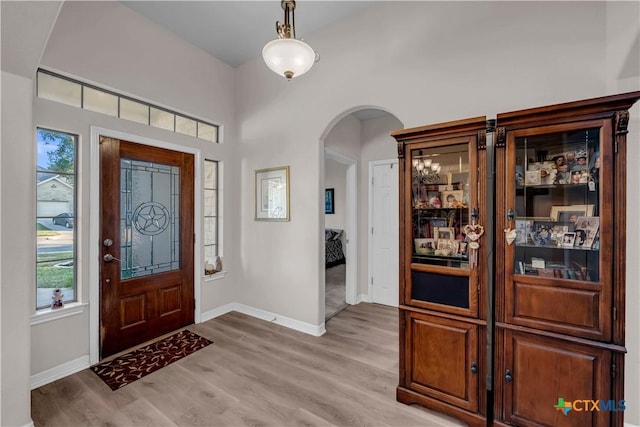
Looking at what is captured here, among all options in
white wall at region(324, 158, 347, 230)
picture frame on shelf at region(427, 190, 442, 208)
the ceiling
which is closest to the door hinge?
picture frame on shelf at region(427, 190, 442, 208)

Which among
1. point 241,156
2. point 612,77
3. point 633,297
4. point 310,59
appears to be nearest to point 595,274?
point 633,297

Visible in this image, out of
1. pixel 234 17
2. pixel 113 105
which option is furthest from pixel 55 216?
pixel 234 17

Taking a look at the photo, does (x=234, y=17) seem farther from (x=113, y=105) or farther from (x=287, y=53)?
(x=287, y=53)

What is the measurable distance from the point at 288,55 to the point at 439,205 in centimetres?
152

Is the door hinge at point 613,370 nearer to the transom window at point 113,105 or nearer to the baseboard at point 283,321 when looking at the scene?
the baseboard at point 283,321

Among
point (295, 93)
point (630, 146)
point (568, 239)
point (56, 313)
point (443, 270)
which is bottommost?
point (56, 313)

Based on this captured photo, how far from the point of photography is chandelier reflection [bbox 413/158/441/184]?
6.72 ft

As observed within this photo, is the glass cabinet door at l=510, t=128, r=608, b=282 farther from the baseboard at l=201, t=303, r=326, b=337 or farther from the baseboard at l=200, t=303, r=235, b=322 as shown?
the baseboard at l=200, t=303, r=235, b=322

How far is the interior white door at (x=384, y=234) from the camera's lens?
4.16 meters

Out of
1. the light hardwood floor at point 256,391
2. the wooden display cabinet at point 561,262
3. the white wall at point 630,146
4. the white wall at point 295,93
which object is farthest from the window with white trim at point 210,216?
the white wall at point 630,146

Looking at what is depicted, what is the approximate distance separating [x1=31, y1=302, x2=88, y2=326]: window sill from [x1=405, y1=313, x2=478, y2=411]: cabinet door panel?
2.95m

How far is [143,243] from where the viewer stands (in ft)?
9.93

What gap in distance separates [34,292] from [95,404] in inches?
42.7

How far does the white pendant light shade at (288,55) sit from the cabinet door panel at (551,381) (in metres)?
2.24
